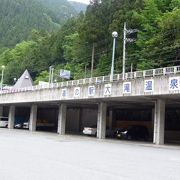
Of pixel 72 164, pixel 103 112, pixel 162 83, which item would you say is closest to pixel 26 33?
pixel 103 112

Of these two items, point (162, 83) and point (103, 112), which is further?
point (103, 112)

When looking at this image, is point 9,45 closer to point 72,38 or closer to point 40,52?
point 40,52

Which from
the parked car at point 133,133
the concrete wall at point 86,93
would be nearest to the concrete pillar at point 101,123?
the parked car at point 133,133

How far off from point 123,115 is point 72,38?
37396 millimetres

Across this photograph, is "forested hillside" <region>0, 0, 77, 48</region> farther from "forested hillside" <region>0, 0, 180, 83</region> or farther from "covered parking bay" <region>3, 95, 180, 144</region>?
"covered parking bay" <region>3, 95, 180, 144</region>

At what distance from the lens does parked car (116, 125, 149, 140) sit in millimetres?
29572

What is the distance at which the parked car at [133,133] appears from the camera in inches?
1164

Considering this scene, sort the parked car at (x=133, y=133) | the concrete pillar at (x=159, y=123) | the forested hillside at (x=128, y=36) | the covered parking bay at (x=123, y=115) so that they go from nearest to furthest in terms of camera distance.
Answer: the concrete pillar at (x=159, y=123) → the covered parking bay at (x=123, y=115) → the parked car at (x=133, y=133) → the forested hillside at (x=128, y=36)

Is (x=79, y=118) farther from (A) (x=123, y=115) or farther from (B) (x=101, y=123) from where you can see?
(B) (x=101, y=123)

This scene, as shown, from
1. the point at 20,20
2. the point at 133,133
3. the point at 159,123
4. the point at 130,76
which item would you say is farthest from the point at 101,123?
the point at 20,20

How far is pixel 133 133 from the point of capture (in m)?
30.4

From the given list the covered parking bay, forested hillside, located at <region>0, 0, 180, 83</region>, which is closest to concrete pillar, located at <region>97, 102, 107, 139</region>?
the covered parking bay

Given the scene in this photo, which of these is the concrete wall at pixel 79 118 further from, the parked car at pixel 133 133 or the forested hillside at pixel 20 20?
the forested hillside at pixel 20 20

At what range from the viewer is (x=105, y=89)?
26.5 meters
